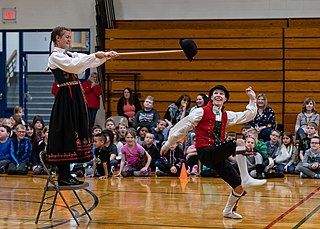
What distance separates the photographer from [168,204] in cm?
740

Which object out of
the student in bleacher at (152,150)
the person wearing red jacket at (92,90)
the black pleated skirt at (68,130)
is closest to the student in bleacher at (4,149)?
the student in bleacher at (152,150)

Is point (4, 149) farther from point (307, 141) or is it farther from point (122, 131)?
point (307, 141)

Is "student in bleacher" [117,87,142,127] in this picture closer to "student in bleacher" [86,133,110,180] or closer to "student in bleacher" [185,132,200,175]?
"student in bleacher" [185,132,200,175]

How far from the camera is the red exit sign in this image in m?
15.6

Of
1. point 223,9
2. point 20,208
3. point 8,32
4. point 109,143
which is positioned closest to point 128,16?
point 223,9

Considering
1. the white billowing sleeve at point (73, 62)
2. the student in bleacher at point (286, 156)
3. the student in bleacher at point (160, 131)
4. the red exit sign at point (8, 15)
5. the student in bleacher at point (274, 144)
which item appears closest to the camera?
the white billowing sleeve at point (73, 62)

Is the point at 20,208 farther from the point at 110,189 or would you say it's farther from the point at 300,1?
the point at 300,1

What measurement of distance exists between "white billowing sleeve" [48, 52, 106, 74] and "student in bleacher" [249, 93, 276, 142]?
647 centimetres

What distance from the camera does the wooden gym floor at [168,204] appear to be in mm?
6121

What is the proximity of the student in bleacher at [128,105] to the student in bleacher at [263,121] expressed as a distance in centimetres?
287

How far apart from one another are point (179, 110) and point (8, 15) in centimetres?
568

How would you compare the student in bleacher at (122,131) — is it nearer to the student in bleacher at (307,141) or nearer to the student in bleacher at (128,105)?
the student in bleacher at (128,105)

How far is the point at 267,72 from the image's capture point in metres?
14.2

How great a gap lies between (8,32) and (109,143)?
6.30 metres
